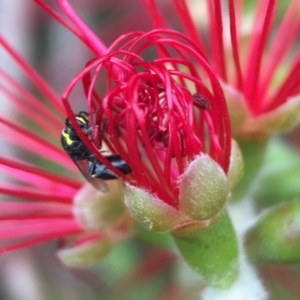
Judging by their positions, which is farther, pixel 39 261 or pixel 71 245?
pixel 39 261

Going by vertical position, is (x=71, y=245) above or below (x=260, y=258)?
above

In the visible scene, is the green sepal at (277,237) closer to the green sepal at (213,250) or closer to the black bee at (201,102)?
the green sepal at (213,250)

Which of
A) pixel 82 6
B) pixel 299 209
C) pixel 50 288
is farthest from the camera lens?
pixel 82 6

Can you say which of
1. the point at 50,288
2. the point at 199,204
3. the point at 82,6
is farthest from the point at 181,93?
the point at 82,6

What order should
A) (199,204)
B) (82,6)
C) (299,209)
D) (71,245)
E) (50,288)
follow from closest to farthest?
(199,204) → (299,209) → (71,245) → (50,288) → (82,6)

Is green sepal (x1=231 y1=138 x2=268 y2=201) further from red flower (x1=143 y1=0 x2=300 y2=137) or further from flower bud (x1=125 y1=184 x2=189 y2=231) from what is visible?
flower bud (x1=125 y1=184 x2=189 y2=231)

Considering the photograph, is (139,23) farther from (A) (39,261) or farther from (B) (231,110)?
(B) (231,110)

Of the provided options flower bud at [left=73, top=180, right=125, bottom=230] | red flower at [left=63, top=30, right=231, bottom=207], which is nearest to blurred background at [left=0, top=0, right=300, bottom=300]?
flower bud at [left=73, top=180, right=125, bottom=230]
